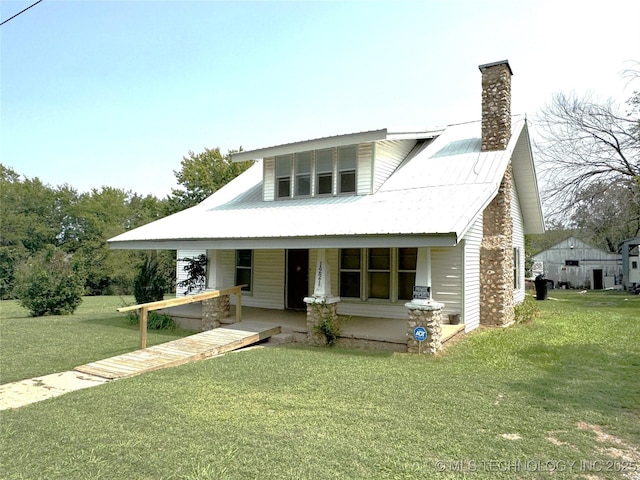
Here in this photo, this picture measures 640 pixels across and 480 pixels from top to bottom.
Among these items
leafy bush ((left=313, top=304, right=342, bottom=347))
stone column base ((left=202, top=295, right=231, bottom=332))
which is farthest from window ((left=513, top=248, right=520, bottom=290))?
stone column base ((left=202, top=295, right=231, bottom=332))

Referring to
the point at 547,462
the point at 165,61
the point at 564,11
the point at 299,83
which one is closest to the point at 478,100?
the point at 564,11

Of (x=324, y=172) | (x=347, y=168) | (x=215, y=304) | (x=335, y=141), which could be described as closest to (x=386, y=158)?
(x=347, y=168)

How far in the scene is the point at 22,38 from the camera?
26.3ft

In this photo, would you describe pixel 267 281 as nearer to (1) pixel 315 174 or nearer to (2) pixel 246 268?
(2) pixel 246 268

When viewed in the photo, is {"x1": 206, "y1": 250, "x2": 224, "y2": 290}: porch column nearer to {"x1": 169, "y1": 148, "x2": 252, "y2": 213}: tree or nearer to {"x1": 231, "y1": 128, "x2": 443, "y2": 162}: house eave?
{"x1": 231, "y1": 128, "x2": 443, "y2": 162}: house eave

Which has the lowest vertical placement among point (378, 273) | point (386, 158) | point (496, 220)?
point (378, 273)

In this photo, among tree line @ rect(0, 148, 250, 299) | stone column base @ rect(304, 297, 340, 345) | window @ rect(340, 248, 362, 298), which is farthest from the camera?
tree line @ rect(0, 148, 250, 299)

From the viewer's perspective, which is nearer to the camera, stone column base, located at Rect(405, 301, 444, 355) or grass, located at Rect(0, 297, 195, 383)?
grass, located at Rect(0, 297, 195, 383)

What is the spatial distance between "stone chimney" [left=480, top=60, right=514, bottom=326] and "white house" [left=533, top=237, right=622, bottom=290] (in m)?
27.5

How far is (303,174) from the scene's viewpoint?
12750 mm

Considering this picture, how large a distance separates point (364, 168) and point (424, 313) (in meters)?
4.94

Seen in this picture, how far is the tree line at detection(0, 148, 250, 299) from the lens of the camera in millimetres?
30234

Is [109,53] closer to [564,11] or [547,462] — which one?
[564,11]

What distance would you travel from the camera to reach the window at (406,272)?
425 inches
